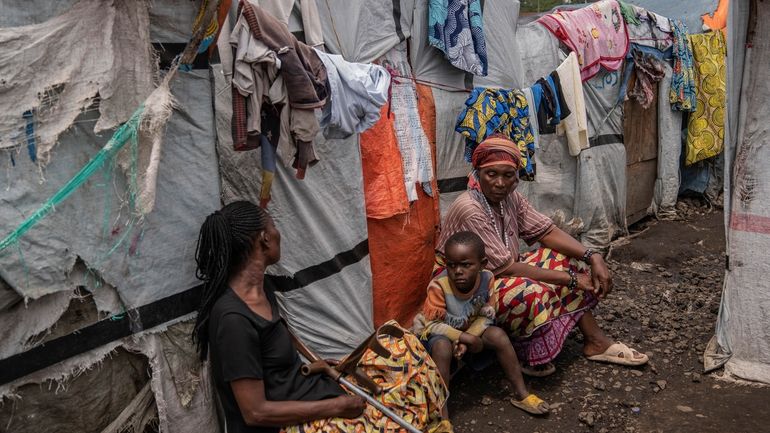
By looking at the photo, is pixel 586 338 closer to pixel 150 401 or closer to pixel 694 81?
pixel 150 401

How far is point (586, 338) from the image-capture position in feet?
14.2

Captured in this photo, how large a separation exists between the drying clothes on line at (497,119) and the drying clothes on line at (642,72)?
2.67m

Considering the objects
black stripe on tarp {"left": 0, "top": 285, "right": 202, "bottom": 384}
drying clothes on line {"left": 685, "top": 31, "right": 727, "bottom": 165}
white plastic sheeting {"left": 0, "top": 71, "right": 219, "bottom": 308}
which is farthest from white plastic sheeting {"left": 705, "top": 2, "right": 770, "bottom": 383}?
drying clothes on line {"left": 685, "top": 31, "right": 727, "bottom": 165}

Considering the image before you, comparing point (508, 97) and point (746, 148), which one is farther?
point (508, 97)

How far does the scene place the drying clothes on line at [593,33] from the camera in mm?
6500

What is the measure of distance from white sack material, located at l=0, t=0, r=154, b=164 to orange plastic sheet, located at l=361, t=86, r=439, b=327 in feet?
6.24

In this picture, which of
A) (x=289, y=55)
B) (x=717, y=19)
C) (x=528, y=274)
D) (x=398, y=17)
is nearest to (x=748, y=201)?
(x=528, y=274)

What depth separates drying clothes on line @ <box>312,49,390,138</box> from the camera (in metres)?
3.03

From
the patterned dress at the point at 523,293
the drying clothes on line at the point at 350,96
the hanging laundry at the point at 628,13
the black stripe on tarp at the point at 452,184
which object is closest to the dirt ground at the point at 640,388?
the patterned dress at the point at 523,293

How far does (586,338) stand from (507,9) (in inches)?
117

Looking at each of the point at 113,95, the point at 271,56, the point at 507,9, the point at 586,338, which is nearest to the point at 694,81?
the point at 507,9

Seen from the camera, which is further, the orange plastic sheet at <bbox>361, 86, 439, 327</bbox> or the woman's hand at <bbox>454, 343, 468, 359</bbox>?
the orange plastic sheet at <bbox>361, 86, 439, 327</bbox>

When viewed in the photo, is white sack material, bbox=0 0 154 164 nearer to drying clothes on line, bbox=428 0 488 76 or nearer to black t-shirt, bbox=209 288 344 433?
black t-shirt, bbox=209 288 344 433

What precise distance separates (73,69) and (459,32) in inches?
126
